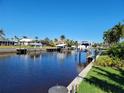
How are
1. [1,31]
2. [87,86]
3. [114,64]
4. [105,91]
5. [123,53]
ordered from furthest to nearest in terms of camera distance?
[1,31], [123,53], [114,64], [87,86], [105,91]

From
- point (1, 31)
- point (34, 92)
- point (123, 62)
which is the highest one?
point (1, 31)

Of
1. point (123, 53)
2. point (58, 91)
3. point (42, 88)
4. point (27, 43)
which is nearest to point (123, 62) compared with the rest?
point (123, 53)

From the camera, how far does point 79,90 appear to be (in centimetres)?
1395

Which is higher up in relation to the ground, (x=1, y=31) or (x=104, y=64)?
(x=1, y=31)

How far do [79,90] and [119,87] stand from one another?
9.69 feet

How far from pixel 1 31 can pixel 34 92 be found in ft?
430

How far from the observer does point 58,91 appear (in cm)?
757

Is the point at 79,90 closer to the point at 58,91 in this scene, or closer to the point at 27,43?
the point at 58,91

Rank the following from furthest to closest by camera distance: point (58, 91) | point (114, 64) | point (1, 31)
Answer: point (1, 31) → point (114, 64) → point (58, 91)

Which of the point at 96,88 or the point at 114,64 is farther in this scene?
the point at 114,64

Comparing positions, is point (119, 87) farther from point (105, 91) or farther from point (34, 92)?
point (34, 92)

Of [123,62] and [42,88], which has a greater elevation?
[123,62]

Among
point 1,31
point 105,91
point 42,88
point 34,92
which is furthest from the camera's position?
point 1,31

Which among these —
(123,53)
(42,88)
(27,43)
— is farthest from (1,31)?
(42,88)
